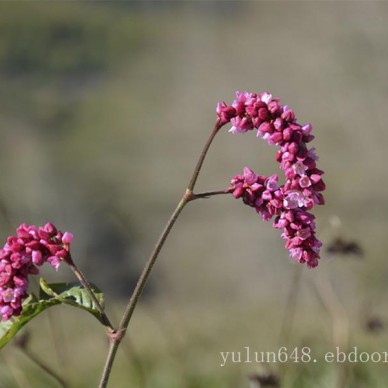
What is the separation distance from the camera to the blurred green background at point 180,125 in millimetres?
11953

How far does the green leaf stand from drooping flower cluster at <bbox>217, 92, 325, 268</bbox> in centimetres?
34

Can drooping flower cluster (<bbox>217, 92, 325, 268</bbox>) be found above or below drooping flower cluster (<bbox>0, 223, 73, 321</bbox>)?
above

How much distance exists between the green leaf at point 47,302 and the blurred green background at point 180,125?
6648 millimetres

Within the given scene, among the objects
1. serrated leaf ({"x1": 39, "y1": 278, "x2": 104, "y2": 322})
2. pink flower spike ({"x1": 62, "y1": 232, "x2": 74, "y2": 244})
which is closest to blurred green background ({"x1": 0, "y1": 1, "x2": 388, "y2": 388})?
serrated leaf ({"x1": 39, "y1": 278, "x2": 104, "y2": 322})

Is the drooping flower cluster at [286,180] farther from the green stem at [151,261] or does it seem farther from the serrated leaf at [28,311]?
the serrated leaf at [28,311]

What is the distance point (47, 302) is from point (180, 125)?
14.3 metres

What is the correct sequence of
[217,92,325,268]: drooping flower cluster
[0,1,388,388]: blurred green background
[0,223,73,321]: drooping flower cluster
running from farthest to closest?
[0,1,388,388]: blurred green background
[0,223,73,321]: drooping flower cluster
[217,92,325,268]: drooping flower cluster

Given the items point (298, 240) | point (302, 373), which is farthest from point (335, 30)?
point (298, 240)

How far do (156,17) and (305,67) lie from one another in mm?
3806

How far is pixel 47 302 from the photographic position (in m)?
1.57

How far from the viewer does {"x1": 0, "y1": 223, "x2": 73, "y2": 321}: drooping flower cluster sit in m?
1.53

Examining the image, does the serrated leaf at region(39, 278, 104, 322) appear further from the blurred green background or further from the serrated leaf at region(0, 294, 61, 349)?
the blurred green background

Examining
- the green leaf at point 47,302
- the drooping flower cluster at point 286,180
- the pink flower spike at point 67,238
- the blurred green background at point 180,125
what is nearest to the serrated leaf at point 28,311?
the green leaf at point 47,302

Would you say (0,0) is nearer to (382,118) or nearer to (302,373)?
(382,118)
